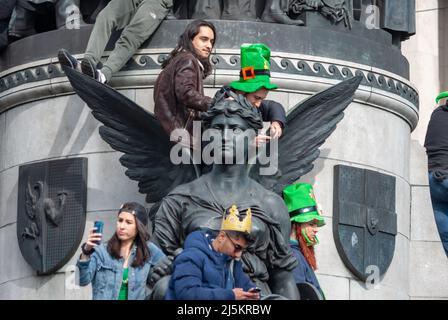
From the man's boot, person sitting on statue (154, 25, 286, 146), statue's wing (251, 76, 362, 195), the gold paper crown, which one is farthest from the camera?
the man's boot

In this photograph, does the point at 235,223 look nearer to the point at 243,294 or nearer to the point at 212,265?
the point at 212,265

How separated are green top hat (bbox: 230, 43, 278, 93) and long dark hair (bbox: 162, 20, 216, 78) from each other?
0.48 meters

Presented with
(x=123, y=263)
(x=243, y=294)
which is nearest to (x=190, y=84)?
(x=123, y=263)

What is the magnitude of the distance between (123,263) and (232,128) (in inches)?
64.2

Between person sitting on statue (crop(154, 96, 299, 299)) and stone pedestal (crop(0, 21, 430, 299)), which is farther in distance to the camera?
stone pedestal (crop(0, 21, 430, 299))

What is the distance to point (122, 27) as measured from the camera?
2166 cm

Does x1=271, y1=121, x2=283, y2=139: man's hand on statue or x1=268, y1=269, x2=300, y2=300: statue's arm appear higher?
x1=271, y1=121, x2=283, y2=139: man's hand on statue

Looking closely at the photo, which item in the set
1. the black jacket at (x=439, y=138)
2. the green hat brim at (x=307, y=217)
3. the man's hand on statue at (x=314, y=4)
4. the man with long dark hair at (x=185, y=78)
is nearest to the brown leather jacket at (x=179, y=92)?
the man with long dark hair at (x=185, y=78)

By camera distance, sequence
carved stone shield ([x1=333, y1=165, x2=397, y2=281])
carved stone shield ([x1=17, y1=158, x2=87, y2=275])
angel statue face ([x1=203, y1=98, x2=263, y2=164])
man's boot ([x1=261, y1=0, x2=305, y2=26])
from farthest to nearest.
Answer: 1. man's boot ([x1=261, y1=0, x2=305, y2=26])
2. carved stone shield ([x1=333, y1=165, x2=397, y2=281])
3. carved stone shield ([x1=17, y1=158, x2=87, y2=275])
4. angel statue face ([x1=203, y1=98, x2=263, y2=164])

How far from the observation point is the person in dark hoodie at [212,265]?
18.0 metres

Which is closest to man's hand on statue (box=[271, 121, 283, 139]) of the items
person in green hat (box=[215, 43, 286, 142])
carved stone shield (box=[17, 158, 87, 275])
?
person in green hat (box=[215, 43, 286, 142])

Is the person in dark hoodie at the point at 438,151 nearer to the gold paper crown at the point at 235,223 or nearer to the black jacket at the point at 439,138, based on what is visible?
the black jacket at the point at 439,138

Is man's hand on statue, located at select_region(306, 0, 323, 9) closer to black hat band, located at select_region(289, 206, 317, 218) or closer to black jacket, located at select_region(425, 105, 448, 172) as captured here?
black jacket, located at select_region(425, 105, 448, 172)

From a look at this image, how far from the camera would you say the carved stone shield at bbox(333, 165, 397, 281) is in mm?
21734
